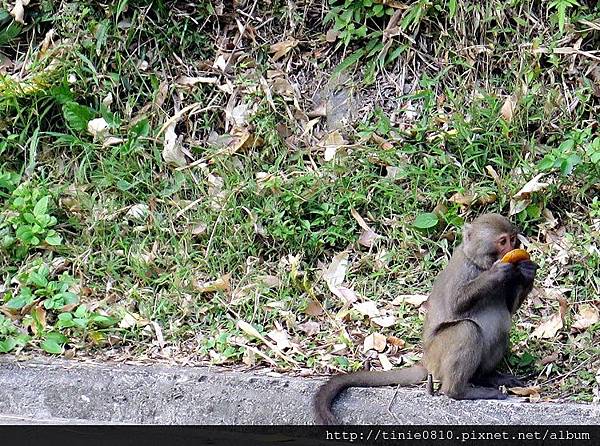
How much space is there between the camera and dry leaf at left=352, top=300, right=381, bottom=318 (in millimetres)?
6629

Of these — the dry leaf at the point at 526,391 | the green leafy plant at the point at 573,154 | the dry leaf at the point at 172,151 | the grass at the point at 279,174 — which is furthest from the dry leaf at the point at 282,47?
the dry leaf at the point at 526,391

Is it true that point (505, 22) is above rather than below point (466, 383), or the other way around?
above

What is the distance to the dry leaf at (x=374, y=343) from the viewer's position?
20.8 ft

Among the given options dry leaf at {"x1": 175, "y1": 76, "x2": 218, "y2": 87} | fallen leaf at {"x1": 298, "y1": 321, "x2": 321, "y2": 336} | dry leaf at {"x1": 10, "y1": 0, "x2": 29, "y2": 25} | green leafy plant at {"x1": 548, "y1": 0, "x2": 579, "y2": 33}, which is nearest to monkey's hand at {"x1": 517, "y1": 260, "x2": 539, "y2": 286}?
fallen leaf at {"x1": 298, "y1": 321, "x2": 321, "y2": 336}

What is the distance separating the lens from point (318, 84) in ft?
26.9

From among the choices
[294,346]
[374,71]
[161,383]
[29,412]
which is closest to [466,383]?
[294,346]

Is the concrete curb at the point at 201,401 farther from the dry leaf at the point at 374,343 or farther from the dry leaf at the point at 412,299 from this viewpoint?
the dry leaf at the point at 412,299

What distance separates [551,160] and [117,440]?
131 inches

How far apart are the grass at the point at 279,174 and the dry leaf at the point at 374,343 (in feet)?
0.19

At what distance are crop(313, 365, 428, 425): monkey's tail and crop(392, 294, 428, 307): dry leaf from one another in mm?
803

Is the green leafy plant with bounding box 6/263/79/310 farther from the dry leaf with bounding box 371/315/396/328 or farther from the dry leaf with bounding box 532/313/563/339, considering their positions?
the dry leaf with bounding box 532/313/563/339

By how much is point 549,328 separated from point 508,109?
1.84 m

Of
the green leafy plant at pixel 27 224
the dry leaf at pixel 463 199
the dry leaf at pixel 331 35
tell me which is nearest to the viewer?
the dry leaf at pixel 463 199

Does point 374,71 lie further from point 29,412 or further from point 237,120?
point 29,412
